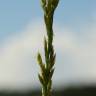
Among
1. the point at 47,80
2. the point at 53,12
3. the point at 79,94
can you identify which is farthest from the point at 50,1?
the point at 79,94

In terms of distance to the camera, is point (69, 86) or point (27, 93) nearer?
point (69, 86)

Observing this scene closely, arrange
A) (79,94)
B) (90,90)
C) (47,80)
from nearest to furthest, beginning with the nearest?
(47,80)
(90,90)
(79,94)

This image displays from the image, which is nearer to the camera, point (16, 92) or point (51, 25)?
point (51, 25)

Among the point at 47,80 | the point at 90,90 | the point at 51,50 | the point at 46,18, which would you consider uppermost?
the point at 90,90

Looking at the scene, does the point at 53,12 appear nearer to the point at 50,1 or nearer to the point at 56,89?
the point at 50,1

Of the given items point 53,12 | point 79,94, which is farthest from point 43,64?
point 79,94

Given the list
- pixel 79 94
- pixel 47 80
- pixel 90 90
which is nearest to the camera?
pixel 47 80

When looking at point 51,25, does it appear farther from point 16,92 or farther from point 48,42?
point 16,92

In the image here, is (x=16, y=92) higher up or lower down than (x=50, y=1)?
higher up

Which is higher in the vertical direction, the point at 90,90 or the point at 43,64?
the point at 90,90
